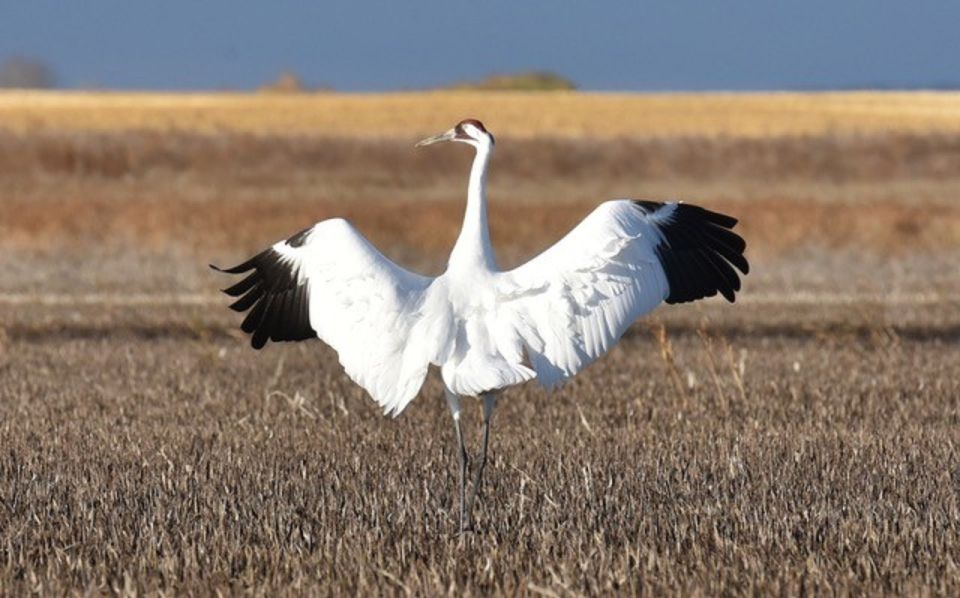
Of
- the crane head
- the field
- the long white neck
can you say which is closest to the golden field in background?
the field

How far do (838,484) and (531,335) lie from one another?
5.48 ft

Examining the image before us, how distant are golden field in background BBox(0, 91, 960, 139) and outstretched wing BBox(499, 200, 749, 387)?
113ft

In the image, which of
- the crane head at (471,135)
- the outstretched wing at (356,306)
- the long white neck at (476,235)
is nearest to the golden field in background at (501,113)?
the crane head at (471,135)

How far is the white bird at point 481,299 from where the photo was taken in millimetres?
6816

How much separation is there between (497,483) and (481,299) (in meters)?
1.33

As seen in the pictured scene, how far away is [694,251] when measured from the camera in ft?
24.6

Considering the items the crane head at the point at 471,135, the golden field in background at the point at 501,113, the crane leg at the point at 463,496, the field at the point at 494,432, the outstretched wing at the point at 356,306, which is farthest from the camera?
the golden field in background at the point at 501,113

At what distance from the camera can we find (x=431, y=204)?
30984mm

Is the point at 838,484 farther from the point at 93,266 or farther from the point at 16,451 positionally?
the point at 93,266

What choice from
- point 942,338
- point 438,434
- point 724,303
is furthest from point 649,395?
point 724,303

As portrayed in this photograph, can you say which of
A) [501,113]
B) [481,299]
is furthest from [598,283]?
[501,113]

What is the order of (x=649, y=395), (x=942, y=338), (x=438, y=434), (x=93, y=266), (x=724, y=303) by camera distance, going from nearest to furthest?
(x=438, y=434) < (x=649, y=395) < (x=942, y=338) < (x=724, y=303) < (x=93, y=266)

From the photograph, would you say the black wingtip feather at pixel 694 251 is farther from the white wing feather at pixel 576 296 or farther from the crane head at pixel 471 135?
the crane head at pixel 471 135

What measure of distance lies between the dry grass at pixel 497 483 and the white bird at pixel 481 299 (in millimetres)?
548
